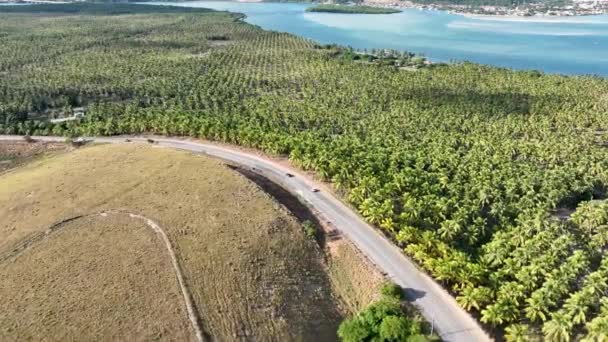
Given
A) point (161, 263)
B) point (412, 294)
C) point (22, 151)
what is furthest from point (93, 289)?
point (22, 151)

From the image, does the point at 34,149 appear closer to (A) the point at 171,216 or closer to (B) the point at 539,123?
(A) the point at 171,216

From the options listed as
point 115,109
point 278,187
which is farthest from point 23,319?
point 115,109

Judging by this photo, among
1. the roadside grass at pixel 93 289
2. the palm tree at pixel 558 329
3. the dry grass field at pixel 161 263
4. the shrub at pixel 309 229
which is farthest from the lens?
the shrub at pixel 309 229

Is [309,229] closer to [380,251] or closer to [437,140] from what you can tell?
[380,251]

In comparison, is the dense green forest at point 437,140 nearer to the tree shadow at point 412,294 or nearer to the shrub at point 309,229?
the tree shadow at point 412,294

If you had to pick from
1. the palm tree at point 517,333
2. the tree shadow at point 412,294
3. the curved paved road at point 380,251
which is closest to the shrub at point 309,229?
the curved paved road at point 380,251

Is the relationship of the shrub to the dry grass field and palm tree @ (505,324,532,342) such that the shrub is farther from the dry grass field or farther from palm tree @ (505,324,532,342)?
palm tree @ (505,324,532,342)
